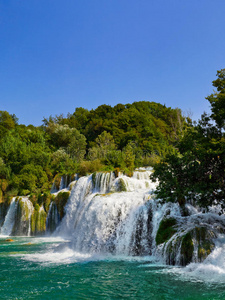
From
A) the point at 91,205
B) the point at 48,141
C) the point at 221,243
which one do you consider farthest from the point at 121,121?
the point at 221,243

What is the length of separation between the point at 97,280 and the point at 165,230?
4485 millimetres

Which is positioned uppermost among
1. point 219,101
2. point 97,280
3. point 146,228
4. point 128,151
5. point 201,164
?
point 128,151

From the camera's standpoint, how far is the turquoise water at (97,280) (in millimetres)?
8461

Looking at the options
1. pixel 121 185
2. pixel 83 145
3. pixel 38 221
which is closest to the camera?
pixel 121 185

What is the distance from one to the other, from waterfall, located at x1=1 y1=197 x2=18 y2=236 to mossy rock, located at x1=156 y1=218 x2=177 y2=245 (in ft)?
57.5

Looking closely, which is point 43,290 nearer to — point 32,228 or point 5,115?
point 32,228

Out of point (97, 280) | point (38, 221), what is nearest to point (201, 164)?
point (97, 280)

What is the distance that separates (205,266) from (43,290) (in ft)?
19.0

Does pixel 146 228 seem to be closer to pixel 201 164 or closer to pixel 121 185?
pixel 201 164

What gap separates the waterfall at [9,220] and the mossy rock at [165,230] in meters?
17.5

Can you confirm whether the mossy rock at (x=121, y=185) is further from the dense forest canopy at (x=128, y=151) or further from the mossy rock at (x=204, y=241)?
the mossy rock at (x=204, y=241)

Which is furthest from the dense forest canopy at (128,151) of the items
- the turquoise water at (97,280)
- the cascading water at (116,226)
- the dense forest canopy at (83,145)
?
the turquoise water at (97,280)

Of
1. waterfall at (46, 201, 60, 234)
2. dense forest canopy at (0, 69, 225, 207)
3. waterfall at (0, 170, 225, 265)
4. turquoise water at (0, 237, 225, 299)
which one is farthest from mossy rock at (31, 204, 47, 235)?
turquoise water at (0, 237, 225, 299)

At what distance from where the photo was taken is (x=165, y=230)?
43.3 ft
